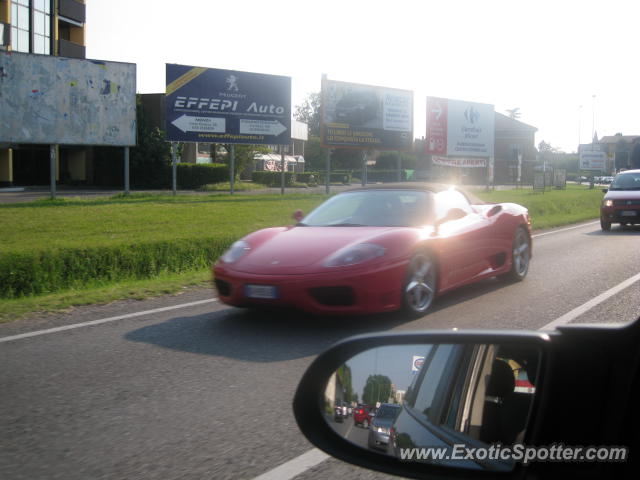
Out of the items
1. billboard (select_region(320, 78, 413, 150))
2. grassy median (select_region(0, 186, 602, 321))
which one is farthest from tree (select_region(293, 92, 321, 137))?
grassy median (select_region(0, 186, 602, 321))

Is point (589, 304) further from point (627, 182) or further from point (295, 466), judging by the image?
point (627, 182)

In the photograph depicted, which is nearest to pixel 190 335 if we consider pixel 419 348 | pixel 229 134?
pixel 419 348

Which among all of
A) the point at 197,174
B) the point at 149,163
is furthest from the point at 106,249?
the point at 149,163

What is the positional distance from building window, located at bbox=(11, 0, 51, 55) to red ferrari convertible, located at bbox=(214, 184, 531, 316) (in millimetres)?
35471

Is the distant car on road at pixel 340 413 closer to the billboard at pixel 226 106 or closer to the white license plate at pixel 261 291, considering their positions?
the white license plate at pixel 261 291

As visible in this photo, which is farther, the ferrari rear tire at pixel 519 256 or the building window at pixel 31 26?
the building window at pixel 31 26

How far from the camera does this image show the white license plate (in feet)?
19.6

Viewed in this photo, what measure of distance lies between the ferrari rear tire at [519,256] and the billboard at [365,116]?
2462 centimetres

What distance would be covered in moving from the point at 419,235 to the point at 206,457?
3.85 m

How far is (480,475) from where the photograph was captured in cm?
138

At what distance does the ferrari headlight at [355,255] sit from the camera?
19.8 ft

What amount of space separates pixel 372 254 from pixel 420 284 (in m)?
0.71

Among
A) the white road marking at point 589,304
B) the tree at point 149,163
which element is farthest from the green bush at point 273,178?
the white road marking at point 589,304

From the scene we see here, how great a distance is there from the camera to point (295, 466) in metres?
3.21
